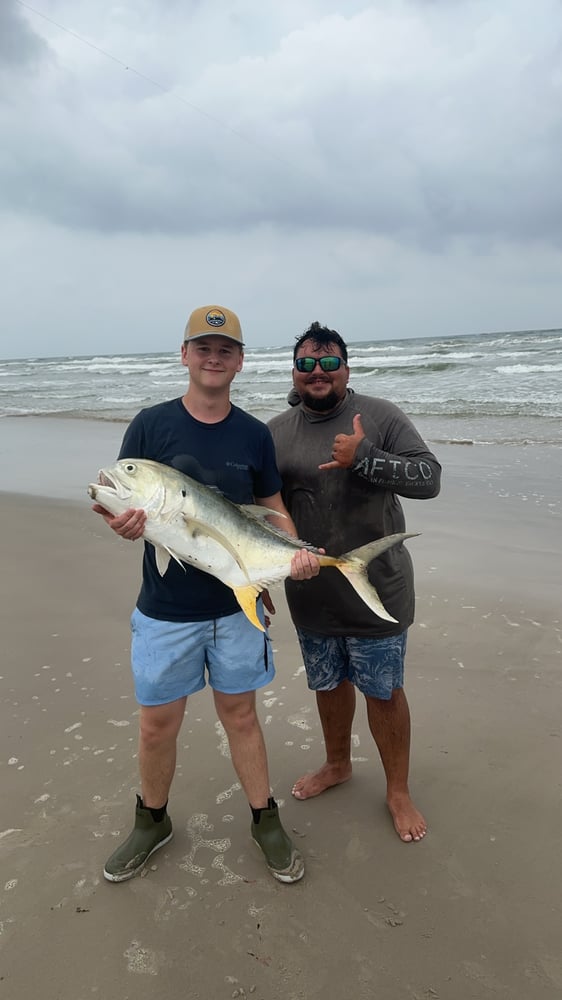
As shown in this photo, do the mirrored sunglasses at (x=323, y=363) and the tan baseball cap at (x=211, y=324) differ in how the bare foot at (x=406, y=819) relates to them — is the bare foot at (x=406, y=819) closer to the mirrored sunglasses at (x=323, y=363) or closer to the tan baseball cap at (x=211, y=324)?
the mirrored sunglasses at (x=323, y=363)

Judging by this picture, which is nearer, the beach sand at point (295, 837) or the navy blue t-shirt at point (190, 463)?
the beach sand at point (295, 837)

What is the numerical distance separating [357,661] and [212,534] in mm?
1026

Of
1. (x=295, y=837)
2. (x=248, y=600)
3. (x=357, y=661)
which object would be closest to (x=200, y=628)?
(x=248, y=600)

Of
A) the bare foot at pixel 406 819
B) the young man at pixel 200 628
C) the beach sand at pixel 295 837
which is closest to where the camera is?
the beach sand at pixel 295 837

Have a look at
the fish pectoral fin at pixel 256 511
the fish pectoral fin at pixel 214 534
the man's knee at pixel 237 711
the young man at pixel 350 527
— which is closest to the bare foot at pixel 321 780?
the young man at pixel 350 527

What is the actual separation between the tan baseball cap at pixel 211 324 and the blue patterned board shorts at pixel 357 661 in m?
1.52

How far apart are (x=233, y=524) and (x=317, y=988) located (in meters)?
1.70

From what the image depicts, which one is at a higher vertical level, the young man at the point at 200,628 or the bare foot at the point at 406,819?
the young man at the point at 200,628

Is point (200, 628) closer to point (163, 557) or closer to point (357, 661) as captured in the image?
point (163, 557)

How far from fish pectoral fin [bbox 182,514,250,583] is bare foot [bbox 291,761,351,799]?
4.24ft

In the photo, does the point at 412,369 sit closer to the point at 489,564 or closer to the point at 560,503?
the point at 560,503

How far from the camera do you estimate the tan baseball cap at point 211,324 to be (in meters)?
2.58

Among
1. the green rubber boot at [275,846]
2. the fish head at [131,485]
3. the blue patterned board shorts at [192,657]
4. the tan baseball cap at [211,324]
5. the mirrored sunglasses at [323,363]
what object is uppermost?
the tan baseball cap at [211,324]

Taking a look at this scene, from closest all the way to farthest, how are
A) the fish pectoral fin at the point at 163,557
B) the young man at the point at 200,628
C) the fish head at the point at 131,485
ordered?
the fish head at the point at 131,485 → the fish pectoral fin at the point at 163,557 → the young man at the point at 200,628
